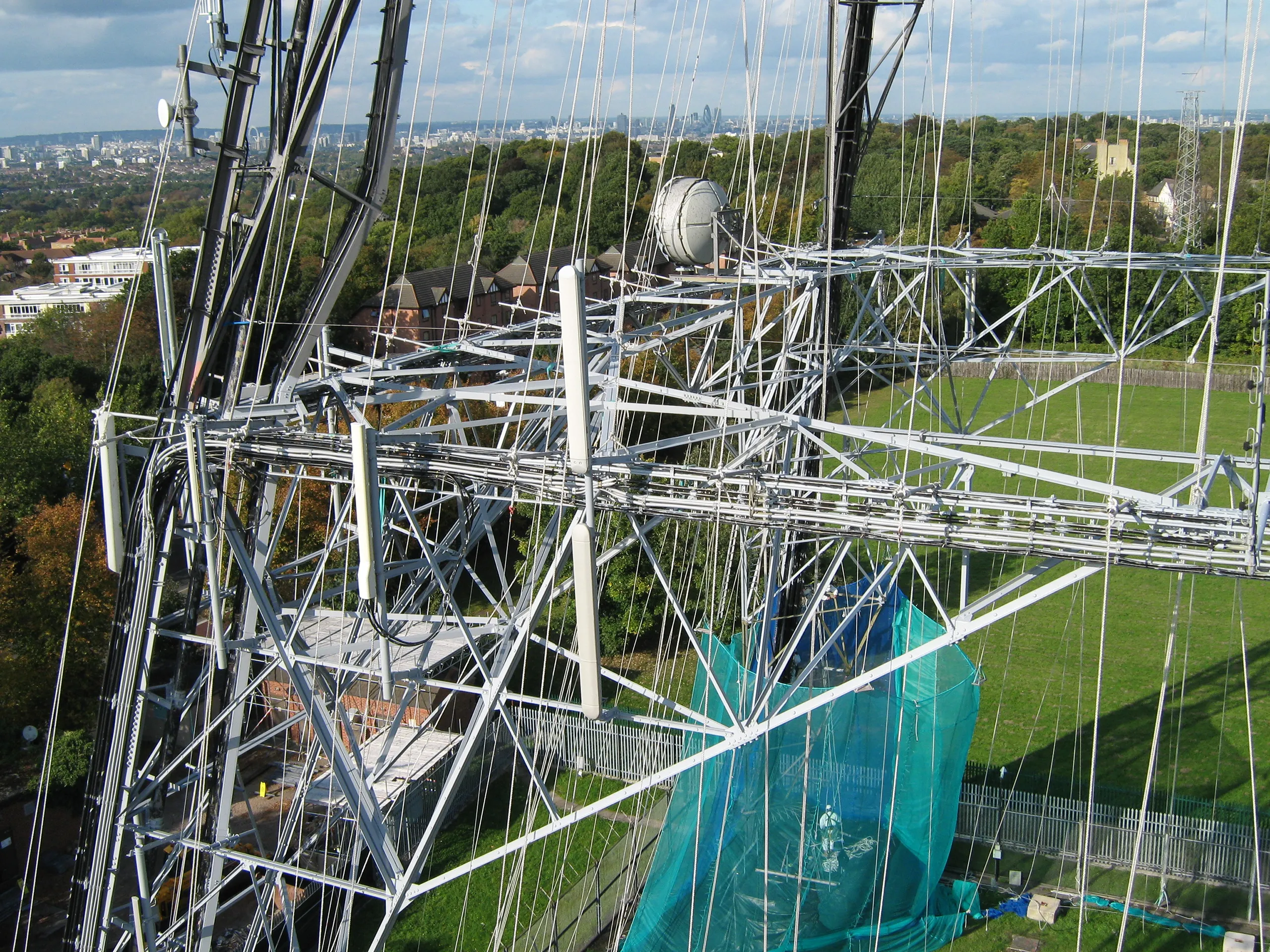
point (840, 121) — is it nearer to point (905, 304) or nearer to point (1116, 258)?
point (1116, 258)

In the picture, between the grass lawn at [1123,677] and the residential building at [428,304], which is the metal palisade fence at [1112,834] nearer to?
the grass lawn at [1123,677]

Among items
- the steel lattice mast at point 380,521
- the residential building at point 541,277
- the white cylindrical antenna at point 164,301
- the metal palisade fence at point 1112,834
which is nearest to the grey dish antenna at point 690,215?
the steel lattice mast at point 380,521

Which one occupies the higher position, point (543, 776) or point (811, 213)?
point (811, 213)

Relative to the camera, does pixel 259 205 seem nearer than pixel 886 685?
Yes

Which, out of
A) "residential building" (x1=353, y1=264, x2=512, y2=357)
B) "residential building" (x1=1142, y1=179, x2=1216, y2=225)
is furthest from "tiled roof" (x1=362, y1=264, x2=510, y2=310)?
"residential building" (x1=1142, y1=179, x2=1216, y2=225)

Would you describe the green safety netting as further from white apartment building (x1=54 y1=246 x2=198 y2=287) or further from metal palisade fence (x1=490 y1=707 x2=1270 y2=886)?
white apartment building (x1=54 y1=246 x2=198 y2=287)

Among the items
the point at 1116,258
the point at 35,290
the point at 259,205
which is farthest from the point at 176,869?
the point at 35,290

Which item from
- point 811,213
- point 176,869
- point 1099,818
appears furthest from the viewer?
point 811,213

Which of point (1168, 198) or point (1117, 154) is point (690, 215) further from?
point (1168, 198)
